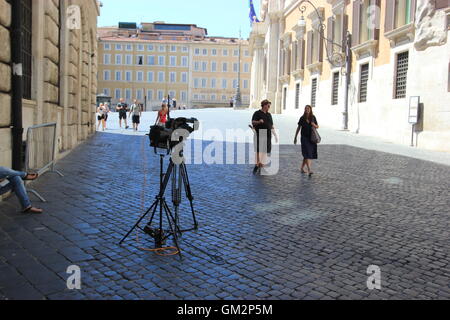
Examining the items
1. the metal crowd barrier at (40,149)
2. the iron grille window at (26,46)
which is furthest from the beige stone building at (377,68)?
the iron grille window at (26,46)

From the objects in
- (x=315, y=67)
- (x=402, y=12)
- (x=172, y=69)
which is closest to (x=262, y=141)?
(x=402, y=12)

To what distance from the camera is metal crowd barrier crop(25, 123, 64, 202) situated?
766cm

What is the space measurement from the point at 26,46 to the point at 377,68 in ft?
56.6

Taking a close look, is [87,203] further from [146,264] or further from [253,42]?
[253,42]

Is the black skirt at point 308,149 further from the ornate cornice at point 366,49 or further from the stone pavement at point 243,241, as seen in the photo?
the ornate cornice at point 366,49

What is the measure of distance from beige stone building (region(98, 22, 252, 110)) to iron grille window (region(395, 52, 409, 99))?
67365 millimetres

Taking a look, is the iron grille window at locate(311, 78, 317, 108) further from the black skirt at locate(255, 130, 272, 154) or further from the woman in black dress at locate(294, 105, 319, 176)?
the black skirt at locate(255, 130, 272, 154)

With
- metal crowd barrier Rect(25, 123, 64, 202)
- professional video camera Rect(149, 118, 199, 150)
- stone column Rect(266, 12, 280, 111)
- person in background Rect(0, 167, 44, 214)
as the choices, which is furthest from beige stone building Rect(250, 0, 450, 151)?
person in background Rect(0, 167, 44, 214)

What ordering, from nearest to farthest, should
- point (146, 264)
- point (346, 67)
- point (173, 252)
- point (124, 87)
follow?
point (146, 264)
point (173, 252)
point (346, 67)
point (124, 87)

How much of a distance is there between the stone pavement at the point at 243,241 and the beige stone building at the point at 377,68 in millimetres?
8644

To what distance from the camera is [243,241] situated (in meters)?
5.35

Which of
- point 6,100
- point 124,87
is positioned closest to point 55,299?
point 6,100

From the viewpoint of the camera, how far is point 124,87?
88.8 meters

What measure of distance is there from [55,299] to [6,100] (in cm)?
460
